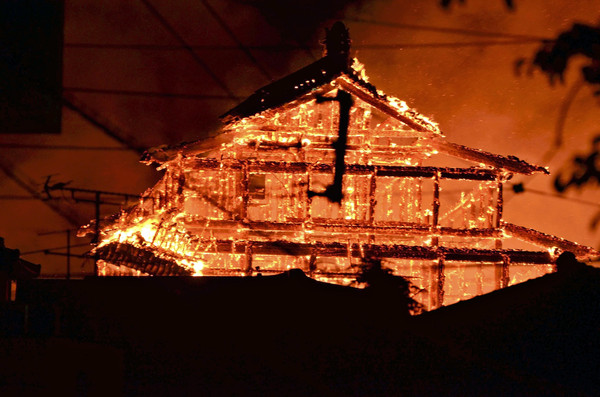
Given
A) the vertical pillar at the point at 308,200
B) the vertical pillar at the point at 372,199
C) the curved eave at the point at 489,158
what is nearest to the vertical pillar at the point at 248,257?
the vertical pillar at the point at 308,200

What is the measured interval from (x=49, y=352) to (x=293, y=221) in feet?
22.4

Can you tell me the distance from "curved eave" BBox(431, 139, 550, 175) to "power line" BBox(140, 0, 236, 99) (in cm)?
519

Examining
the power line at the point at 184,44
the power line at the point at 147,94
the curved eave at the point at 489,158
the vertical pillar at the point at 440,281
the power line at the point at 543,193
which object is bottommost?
the vertical pillar at the point at 440,281

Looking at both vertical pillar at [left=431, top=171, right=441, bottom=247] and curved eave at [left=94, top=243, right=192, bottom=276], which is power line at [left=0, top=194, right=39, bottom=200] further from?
vertical pillar at [left=431, top=171, right=441, bottom=247]

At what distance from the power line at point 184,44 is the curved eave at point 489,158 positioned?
17.0 ft

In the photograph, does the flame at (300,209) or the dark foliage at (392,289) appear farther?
the flame at (300,209)

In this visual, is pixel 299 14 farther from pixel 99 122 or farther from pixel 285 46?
pixel 99 122

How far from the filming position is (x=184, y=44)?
14695mm

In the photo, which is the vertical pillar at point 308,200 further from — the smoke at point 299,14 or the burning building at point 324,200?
the smoke at point 299,14

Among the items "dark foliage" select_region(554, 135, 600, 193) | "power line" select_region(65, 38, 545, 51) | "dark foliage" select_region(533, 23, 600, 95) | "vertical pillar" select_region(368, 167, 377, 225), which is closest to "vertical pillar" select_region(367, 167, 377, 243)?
"vertical pillar" select_region(368, 167, 377, 225)

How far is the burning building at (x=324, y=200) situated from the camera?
1220 centimetres

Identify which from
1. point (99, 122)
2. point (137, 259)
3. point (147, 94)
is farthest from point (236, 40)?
point (137, 259)

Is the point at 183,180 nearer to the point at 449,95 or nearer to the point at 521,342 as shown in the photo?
the point at 449,95

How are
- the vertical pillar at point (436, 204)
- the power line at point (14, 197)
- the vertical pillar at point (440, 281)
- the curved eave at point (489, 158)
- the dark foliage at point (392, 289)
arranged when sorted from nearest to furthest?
the dark foliage at point (392, 289) → the vertical pillar at point (440, 281) → the curved eave at point (489, 158) → the vertical pillar at point (436, 204) → the power line at point (14, 197)
